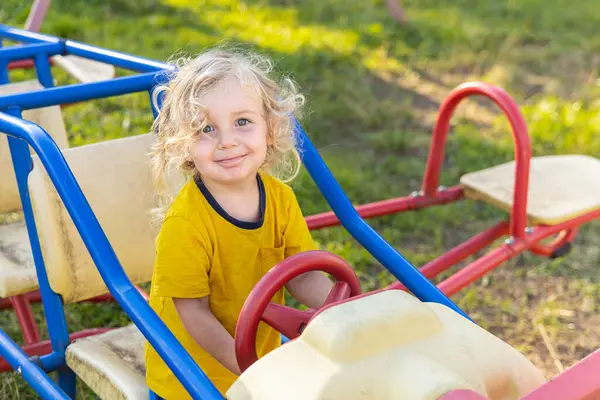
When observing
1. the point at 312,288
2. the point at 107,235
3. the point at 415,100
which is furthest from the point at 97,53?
the point at 415,100

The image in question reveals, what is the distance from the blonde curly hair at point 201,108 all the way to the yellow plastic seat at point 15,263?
503 millimetres

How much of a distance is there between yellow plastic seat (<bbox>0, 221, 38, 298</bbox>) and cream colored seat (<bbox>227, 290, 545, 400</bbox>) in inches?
40.1

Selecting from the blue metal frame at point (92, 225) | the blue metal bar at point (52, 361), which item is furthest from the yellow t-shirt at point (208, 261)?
the blue metal bar at point (52, 361)

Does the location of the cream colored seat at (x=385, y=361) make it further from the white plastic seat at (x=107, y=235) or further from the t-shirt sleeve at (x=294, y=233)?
the white plastic seat at (x=107, y=235)

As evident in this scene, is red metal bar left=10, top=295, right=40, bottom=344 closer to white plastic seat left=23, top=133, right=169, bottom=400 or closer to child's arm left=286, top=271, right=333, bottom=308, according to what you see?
white plastic seat left=23, top=133, right=169, bottom=400

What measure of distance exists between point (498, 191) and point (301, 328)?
4.48 ft

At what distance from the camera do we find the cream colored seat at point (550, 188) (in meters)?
2.53

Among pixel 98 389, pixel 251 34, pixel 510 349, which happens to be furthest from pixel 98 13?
pixel 510 349

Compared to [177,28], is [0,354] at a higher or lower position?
lower

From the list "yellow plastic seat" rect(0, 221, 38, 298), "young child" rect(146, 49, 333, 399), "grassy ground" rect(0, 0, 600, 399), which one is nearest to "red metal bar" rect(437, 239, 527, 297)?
"grassy ground" rect(0, 0, 600, 399)

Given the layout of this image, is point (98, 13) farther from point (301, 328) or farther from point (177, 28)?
point (301, 328)

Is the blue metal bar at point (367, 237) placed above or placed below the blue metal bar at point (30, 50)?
below

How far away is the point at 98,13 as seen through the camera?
5520mm

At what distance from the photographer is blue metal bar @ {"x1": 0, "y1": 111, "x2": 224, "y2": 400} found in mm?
1350
